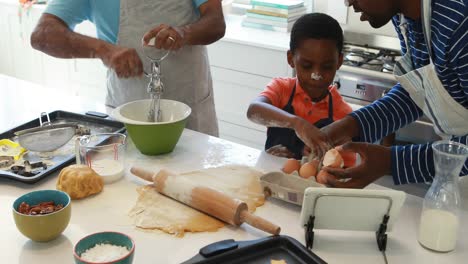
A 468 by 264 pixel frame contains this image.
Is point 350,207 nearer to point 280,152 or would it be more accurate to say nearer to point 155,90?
point 280,152

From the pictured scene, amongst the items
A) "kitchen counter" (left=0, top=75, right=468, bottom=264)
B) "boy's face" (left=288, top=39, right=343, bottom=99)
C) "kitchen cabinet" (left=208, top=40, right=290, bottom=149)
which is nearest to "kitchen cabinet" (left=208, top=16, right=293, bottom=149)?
"kitchen cabinet" (left=208, top=40, right=290, bottom=149)

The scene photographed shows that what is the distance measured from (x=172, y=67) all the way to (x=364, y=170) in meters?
0.86

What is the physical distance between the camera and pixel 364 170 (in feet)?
3.95

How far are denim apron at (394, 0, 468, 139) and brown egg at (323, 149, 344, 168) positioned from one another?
24 cm

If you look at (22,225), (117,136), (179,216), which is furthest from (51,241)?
(117,136)

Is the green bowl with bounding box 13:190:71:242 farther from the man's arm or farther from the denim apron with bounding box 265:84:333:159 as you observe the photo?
the denim apron with bounding box 265:84:333:159

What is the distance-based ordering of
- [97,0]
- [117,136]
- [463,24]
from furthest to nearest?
[97,0], [117,136], [463,24]

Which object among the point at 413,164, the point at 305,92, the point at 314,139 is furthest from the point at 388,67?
the point at 413,164

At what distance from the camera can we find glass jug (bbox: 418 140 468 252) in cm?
106

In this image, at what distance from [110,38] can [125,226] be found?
87 cm

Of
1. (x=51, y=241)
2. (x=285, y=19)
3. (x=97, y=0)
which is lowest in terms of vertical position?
(x=51, y=241)

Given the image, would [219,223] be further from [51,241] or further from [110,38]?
[110,38]

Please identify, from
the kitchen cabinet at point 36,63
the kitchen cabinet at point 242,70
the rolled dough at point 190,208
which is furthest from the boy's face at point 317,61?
the kitchen cabinet at point 36,63

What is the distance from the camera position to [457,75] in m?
1.13
